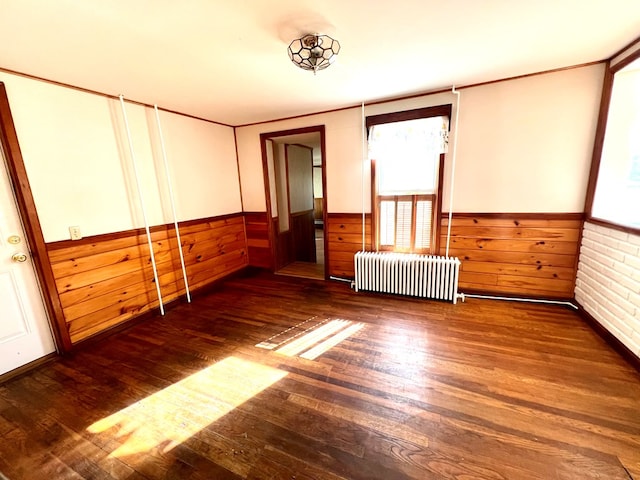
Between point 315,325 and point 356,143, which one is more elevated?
point 356,143

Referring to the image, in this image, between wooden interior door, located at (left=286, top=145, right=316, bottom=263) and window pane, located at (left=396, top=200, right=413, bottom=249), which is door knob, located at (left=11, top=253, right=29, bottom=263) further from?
window pane, located at (left=396, top=200, right=413, bottom=249)

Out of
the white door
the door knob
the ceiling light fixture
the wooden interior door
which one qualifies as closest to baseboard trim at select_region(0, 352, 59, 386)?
the white door

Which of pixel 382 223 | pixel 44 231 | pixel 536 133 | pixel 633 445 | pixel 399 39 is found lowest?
pixel 633 445

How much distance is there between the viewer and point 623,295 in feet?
6.53

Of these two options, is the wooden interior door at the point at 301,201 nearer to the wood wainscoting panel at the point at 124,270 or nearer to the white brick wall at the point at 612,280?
the wood wainscoting panel at the point at 124,270

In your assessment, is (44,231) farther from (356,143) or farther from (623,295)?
(623,295)

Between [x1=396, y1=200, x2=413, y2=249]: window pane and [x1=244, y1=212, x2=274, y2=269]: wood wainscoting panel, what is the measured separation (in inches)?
79.7

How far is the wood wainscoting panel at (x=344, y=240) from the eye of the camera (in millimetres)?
3455

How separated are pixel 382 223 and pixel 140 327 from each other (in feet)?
9.84

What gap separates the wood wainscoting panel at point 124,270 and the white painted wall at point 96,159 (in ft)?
0.51

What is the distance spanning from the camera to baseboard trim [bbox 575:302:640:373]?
73.1 inches

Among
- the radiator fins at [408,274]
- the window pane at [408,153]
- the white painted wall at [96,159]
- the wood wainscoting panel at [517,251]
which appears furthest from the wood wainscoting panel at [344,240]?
the white painted wall at [96,159]

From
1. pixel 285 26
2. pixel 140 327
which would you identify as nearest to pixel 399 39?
pixel 285 26

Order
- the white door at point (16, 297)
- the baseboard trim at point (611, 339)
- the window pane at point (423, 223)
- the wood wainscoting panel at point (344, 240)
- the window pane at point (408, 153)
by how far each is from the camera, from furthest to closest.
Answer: the wood wainscoting panel at point (344, 240)
the window pane at point (423, 223)
the window pane at point (408, 153)
the white door at point (16, 297)
the baseboard trim at point (611, 339)
